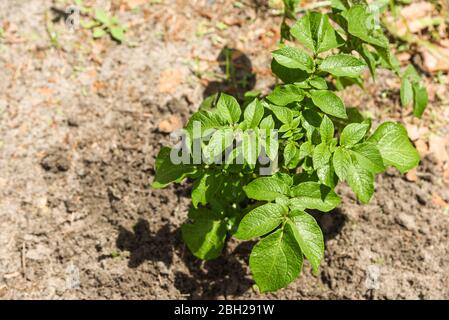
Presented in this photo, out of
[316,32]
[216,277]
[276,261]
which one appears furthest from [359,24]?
[216,277]

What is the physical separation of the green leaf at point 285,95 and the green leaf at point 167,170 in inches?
16.6

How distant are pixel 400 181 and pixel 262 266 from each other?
115 cm

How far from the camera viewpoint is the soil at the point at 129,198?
2.17m

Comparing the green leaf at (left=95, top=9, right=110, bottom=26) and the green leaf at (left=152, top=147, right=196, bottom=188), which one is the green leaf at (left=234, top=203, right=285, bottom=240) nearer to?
the green leaf at (left=152, top=147, right=196, bottom=188)

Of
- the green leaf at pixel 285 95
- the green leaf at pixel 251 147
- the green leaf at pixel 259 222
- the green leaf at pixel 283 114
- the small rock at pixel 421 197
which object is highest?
the green leaf at pixel 285 95

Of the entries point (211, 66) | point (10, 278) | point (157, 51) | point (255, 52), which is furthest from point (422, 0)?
point (10, 278)

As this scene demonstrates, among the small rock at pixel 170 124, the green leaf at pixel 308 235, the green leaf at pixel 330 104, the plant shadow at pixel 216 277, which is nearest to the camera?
the green leaf at pixel 308 235

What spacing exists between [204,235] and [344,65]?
0.89 metres

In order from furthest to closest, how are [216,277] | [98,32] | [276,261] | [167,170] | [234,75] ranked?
1. [98,32]
2. [234,75]
3. [216,277]
4. [167,170]
5. [276,261]

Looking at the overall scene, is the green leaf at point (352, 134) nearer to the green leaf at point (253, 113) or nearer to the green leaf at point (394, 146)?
the green leaf at point (394, 146)

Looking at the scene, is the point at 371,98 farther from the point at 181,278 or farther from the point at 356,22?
the point at 181,278

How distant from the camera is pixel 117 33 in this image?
8.83 feet

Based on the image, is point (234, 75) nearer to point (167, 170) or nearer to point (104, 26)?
point (104, 26)

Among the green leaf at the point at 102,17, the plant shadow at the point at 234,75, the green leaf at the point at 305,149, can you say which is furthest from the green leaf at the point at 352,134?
the green leaf at the point at 102,17
